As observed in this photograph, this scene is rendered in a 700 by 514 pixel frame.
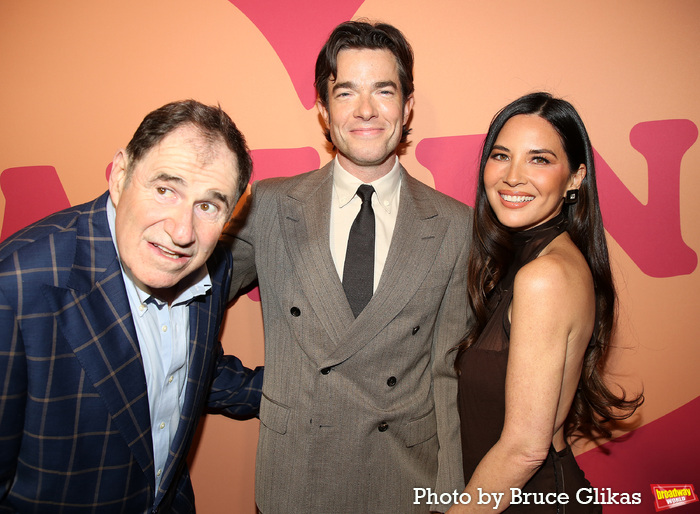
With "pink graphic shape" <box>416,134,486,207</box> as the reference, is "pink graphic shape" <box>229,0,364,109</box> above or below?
above

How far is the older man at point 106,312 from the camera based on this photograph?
1.31 meters

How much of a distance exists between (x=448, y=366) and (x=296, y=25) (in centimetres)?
178

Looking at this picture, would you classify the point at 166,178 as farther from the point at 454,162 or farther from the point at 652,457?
the point at 652,457

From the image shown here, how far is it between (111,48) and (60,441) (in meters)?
1.90

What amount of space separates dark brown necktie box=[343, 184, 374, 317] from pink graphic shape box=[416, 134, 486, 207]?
52 centimetres

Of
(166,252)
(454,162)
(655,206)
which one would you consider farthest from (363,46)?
(655,206)

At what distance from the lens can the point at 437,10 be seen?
2.24 m

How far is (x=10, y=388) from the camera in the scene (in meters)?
1.28

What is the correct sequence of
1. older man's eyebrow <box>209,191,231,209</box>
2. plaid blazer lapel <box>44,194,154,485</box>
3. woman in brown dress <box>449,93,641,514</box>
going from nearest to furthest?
1. plaid blazer lapel <box>44,194,154,485</box>
2. older man's eyebrow <box>209,191,231,209</box>
3. woman in brown dress <box>449,93,641,514</box>

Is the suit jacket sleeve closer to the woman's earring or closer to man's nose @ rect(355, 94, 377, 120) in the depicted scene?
man's nose @ rect(355, 94, 377, 120)

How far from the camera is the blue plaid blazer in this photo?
1289mm

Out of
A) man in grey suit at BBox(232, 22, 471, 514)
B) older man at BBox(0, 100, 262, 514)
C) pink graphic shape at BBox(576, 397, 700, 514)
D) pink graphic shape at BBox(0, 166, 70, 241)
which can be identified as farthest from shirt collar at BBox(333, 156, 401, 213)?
pink graphic shape at BBox(576, 397, 700, 514)

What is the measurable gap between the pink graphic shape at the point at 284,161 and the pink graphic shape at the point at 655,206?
4.71 ft

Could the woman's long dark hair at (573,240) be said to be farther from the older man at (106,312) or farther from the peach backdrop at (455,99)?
the older man at (106,312)
